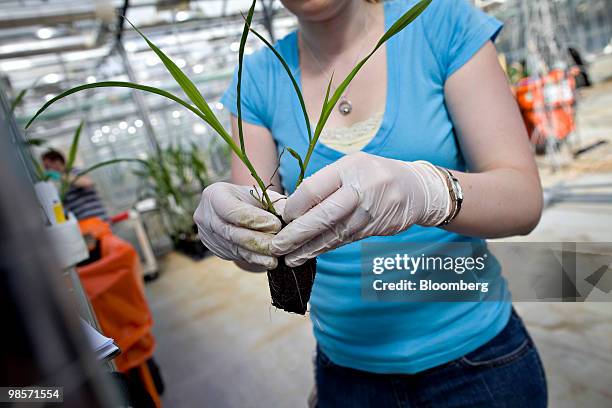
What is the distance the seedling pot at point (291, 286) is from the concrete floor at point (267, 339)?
32.1 inches

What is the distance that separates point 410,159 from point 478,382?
1.20 ft

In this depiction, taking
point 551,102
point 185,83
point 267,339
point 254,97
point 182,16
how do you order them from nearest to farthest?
point 185,83, point 254,97, point 267,339, point 551,102, point 182,16

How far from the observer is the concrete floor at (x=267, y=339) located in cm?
120

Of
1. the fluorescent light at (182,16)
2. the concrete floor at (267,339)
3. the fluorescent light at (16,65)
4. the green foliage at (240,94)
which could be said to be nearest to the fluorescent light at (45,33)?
the fluorescent light at (16,65)

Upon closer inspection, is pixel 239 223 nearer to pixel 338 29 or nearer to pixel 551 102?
pixel 338 29

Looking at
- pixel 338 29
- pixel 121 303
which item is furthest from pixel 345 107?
pixel 121 303

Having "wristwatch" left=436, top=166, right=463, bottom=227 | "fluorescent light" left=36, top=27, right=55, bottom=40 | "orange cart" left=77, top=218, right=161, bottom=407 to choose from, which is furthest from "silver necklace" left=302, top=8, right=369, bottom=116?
"fluorescent light" left=36, top=27, right=55, bottom=40

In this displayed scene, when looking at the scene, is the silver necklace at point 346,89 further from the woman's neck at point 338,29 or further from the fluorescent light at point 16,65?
the fluorescent light at point 16,65

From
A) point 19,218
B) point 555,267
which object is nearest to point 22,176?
point 19,218

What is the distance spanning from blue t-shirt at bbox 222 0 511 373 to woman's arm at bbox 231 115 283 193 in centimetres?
4

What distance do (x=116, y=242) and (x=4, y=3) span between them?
10.7 feet

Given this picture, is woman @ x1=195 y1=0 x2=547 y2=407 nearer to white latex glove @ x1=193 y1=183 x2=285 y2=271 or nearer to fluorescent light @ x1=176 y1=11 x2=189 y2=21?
white latex glove @ x1=193 y1=183 x2=285 y2=271

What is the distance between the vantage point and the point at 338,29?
2.00 feet

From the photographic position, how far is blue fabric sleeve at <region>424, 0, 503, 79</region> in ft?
1.69
